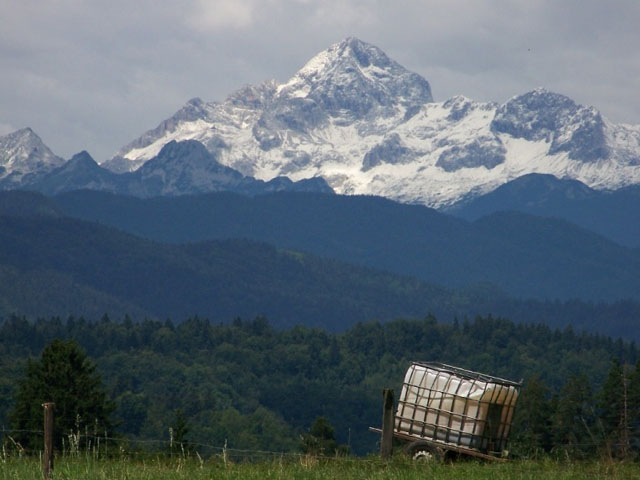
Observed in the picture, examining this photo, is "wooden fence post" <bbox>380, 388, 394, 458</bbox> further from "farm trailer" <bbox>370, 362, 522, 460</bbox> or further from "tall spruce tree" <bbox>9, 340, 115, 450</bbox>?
"tall spruce tree" <bbox>9, 340, 115, 450</bbox>

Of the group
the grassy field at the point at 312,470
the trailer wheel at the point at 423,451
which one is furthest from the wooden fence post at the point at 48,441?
the trailer wheel at the point at 423,451

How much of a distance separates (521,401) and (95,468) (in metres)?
89.1

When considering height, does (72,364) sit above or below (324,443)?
above

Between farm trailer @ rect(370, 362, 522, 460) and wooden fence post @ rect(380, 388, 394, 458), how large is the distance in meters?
4.16

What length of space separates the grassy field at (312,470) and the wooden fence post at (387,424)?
1.22 ft

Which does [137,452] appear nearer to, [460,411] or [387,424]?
[387,424]

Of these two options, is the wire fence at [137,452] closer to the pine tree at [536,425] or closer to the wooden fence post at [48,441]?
the wooden fence post at [48,441]

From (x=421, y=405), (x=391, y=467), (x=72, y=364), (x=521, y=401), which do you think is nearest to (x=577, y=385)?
(x=521, y=401)

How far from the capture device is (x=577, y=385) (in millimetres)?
113438

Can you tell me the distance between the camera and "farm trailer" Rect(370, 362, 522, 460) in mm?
37625

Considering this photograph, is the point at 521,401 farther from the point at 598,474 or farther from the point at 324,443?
the point at 598,474

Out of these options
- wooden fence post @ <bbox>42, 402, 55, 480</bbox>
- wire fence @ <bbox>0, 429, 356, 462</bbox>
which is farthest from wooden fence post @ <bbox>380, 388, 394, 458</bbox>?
wooden fence post @ <bbox>42, 402, 55, 480</bbox>

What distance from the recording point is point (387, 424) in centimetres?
3272

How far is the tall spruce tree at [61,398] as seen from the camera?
5978 cm
